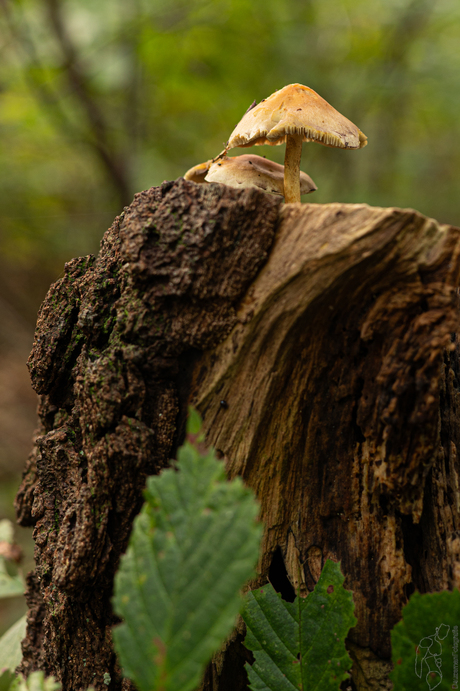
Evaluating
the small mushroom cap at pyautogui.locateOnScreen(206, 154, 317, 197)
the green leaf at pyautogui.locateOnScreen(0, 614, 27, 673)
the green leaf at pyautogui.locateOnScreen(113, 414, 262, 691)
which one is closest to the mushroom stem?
the small mushroom cap at pyautogui.locateOnScreen(206, 154, 317, 197)

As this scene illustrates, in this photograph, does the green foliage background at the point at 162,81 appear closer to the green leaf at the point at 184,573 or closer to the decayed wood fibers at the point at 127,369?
the decayed wood fibers at the point at 127,369

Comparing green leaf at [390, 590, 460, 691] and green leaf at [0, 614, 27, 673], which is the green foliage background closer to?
green leaf at [0, 614, 27, 673]

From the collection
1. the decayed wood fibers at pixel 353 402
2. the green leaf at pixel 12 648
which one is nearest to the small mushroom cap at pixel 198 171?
the decayed wood fibers at pixel 353 402

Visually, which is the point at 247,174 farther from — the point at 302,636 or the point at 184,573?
the point at 302,636

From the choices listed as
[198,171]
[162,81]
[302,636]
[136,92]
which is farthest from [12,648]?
[162,81]

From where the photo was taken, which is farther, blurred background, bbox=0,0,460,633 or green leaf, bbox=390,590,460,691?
blurred background, bbox=0,0,460,633

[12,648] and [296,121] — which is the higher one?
[296,121]
